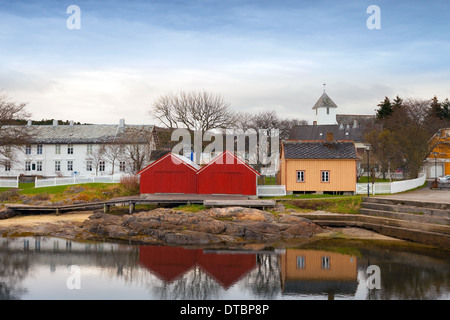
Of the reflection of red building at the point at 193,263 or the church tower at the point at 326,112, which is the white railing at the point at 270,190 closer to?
the reflection of red building at the point at 193,263

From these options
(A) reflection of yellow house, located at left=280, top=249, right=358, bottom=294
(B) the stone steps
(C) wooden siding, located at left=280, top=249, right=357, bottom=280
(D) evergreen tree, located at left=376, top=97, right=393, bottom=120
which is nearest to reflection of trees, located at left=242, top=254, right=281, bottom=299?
(A) reflection of yellow house, located at left=280, top=249, right=358, bottom=294

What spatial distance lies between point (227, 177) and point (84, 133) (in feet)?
84.2

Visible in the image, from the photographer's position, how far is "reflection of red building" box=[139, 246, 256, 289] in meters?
18.9

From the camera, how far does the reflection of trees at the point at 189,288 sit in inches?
639

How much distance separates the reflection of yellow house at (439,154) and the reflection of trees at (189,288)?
3184 centimetres

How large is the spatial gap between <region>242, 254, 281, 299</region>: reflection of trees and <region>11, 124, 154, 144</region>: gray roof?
106 feet

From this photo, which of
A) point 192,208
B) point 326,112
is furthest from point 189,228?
point 326,112

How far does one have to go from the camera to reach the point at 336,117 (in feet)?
283

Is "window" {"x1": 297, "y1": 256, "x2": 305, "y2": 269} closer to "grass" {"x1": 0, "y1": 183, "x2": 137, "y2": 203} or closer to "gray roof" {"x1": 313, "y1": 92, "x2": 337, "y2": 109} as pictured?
"grass" {"x1": 0, "y1": 183, "x2": 137, "y2": 203}

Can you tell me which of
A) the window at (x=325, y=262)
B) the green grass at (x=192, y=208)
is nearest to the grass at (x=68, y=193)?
the green grass at (x=192, y=208)

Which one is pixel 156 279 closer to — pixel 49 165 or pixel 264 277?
pixel 264 277

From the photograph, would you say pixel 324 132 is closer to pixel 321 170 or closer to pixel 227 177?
pixel 321 170
